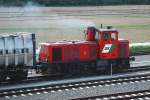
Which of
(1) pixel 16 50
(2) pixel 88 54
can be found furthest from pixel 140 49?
(1) pixel 16 50

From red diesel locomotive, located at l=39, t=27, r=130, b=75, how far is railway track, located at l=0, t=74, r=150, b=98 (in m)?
2.32

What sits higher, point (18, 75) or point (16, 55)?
point (16, 55)

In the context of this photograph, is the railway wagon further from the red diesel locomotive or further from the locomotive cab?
the locomotive cab

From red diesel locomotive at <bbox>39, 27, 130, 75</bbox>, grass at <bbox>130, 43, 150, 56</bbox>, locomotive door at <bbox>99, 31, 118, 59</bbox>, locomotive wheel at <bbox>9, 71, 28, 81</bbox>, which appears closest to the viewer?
locomotive wheel at <bbox>9, 71, 28, 81</bbox>

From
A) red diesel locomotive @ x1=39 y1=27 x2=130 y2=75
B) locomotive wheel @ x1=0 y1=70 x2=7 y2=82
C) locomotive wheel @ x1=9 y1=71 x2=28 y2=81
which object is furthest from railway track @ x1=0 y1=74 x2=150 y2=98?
red diesel locomotive @ x1=39 y1=27 x2=130 y2=75

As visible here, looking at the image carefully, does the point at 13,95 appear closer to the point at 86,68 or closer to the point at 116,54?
the point at 86,68

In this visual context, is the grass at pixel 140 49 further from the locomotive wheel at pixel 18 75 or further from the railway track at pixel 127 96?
the railway track at pixel 127 96

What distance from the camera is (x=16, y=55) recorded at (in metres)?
20.7

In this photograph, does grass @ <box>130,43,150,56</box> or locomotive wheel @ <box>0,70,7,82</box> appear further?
grass @ <box>130,43,150,56</box>

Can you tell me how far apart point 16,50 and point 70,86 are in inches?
141

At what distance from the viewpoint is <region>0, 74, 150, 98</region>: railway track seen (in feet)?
59.4

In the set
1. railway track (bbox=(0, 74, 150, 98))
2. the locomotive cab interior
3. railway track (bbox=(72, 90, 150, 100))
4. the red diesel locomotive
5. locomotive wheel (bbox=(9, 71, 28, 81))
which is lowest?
railway track (bbox=(0, 74, 150, 98))

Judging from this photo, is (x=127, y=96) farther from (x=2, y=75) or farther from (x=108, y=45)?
(x=2, y=75)

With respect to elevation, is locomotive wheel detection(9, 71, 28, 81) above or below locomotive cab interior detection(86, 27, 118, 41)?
below
